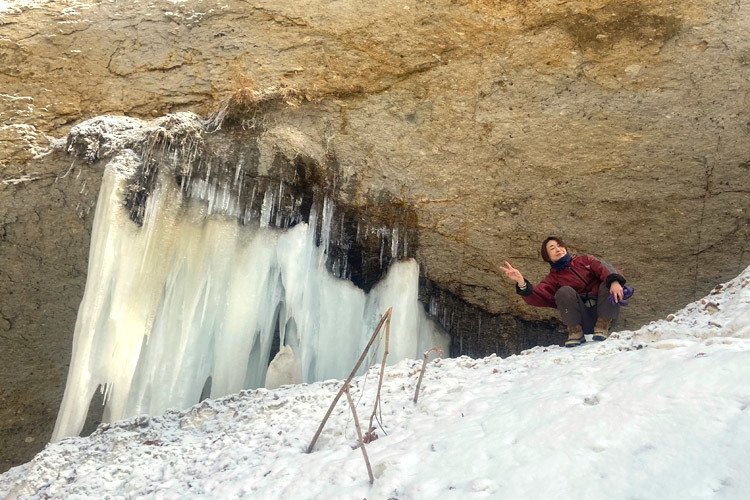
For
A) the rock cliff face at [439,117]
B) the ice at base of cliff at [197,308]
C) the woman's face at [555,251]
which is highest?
the rock cliff face at [439,117]

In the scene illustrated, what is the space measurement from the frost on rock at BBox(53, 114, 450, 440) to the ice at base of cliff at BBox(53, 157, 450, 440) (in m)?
0.01

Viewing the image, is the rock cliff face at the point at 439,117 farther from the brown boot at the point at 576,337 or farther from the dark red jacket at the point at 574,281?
the brown boot at the point at 576,337

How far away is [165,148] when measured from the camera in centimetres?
586

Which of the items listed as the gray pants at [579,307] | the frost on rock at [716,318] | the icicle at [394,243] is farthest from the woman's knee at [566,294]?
the icicle at [394,243]

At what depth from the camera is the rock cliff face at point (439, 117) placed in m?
5.88

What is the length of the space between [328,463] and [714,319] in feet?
8.64

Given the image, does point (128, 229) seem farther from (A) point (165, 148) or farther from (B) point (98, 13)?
(B) point (98, 13)

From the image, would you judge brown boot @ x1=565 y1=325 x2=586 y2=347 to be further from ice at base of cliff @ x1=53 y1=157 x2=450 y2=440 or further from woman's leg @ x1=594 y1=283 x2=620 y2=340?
ice at base of cliff @ x1=53 y1=157 x2=450 y2=440

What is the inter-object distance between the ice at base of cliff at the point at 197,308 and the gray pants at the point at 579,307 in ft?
6.79

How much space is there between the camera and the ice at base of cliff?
5.21 m

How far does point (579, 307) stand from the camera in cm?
444

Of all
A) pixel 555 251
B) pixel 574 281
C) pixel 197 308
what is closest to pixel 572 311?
pixel 574 281

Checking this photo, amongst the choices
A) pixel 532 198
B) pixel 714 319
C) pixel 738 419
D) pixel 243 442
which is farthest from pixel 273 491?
pixel 532 198

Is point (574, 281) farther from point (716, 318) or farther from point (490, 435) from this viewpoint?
point (490, 435)
